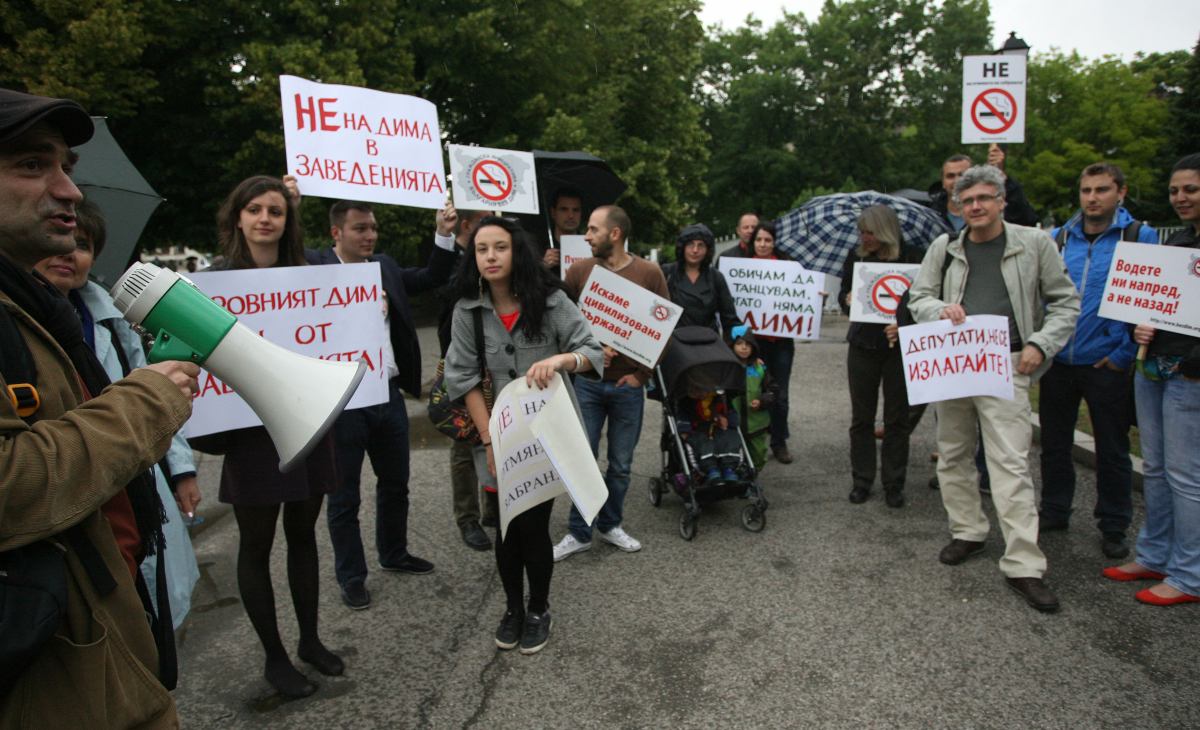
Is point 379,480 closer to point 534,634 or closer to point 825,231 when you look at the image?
point 534,634

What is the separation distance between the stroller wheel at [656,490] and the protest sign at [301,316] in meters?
2.35

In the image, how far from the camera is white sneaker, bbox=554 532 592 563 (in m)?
4.43

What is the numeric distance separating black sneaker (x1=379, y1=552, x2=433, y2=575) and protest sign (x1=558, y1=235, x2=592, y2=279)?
7.44ft

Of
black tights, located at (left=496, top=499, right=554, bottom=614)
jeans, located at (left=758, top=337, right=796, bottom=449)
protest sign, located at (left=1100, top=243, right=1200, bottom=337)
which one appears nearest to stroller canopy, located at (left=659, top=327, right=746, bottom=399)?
jeans, located at (left=758, top=337, right=796, bottom=449)

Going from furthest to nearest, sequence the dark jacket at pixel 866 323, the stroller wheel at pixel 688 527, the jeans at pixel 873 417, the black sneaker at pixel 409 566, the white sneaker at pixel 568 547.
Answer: the dark jacket at pixel 866 323, the jeans at pixel 873 417, the stroller wheel at pixel 688 527, the white sneaker at pixel 568 547, the black sneaker at pixel 409 566

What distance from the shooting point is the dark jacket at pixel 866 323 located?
5.29 meters

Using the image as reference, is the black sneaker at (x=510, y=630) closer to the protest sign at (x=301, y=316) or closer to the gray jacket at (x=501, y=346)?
the gray jacket at (x=501, y=346)

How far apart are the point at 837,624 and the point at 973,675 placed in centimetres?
63

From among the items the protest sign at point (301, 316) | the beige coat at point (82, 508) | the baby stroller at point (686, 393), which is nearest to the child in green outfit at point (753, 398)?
the baby stroller at point (686, 393)

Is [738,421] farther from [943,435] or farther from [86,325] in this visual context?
[86,325]

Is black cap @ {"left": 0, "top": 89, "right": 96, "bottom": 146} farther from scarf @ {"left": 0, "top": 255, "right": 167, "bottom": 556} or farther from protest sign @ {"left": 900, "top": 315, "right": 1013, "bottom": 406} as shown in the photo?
protest sign @ {"left": 900, "top": 315, "right": 1013, "bottom": 406}

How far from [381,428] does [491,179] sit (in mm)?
1910

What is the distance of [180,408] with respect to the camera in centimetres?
153

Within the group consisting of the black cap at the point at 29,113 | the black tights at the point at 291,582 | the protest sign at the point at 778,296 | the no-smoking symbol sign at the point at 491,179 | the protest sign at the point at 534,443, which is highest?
the no-smoking symbol sign at the point at 491,179
